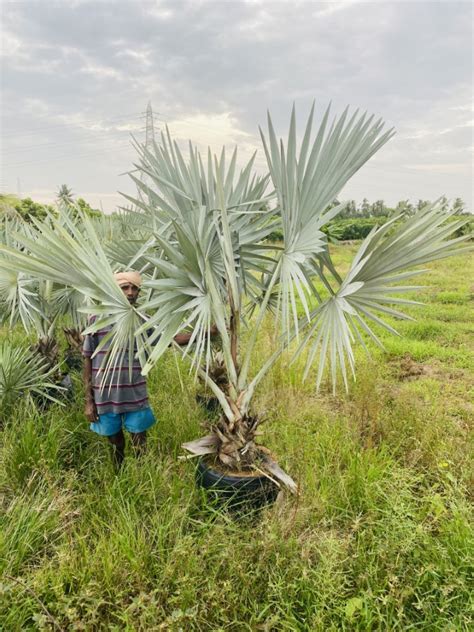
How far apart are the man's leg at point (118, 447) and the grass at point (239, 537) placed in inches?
3.0

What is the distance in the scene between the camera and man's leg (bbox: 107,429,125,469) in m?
2.82

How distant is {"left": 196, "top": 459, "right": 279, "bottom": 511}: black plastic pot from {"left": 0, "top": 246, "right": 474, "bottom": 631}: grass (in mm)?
94

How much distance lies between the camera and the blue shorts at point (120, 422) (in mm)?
2703

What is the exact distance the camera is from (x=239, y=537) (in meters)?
2.18

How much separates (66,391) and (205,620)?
8.76 ft

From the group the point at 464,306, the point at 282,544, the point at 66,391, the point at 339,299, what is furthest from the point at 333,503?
the point at 464,306

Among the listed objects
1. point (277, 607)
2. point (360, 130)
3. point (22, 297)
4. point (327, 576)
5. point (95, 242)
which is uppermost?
point (360, 130)

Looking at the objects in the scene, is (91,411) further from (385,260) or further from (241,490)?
(385,260)

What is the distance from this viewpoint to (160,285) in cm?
187

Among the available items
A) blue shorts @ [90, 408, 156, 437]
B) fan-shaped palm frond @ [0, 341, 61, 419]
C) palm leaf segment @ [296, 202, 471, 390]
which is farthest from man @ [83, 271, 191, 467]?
palm leaf segment @ [296, 202, 471, 390]

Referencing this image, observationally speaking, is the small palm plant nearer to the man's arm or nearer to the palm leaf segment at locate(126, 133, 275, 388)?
the palm leaf segment at locate(126, 133, 275, 388)

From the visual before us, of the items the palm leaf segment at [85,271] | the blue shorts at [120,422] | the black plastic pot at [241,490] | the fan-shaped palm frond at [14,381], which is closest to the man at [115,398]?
the blue shorts at [120,422]

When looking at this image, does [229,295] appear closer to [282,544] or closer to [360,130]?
[360,130]

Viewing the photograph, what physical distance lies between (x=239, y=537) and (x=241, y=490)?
0.24 meters
